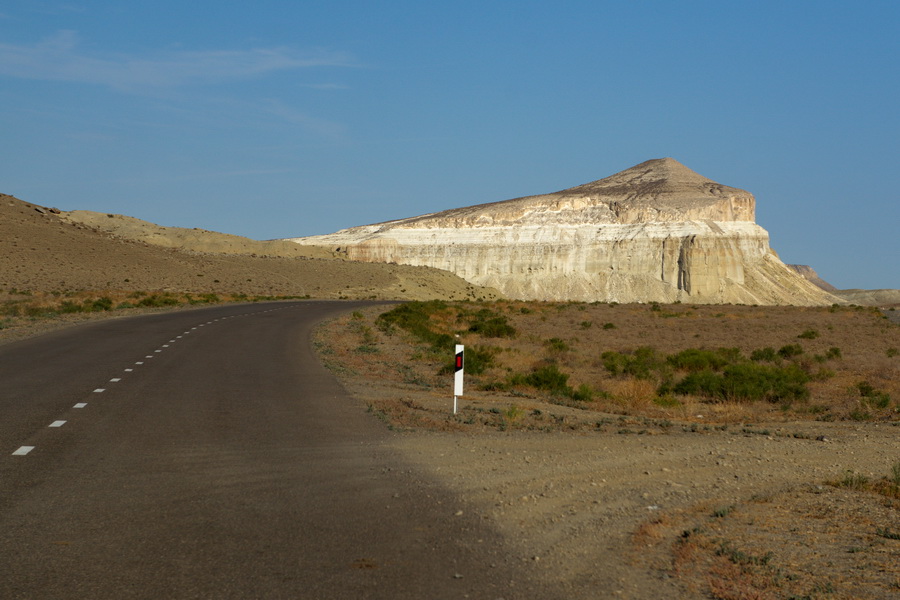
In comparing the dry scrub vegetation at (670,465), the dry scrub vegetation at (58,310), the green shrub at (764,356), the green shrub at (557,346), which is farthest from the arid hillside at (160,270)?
the dry scrub vegetation at (670,465)

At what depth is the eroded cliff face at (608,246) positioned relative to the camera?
132m

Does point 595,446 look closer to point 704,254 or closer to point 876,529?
point 876,529

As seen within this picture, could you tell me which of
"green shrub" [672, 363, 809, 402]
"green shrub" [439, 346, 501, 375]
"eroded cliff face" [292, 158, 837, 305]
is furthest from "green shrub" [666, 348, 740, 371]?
"eroded cliff face" [292, 158, 837, 305]

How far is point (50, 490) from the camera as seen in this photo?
25.6 feet

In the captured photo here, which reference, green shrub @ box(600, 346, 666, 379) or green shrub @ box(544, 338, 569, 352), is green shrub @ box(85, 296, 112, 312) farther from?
green shrub @ box(600, 346, 666, 379)

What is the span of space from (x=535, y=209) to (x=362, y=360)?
5262 inches

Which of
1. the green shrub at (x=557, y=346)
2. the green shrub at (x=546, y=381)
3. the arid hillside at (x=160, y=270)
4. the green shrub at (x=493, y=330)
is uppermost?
→ the arid hillside at (x=160, y=270)

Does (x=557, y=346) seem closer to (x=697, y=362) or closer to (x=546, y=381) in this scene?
(x=697, y=362)

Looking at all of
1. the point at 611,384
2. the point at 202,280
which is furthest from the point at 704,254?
the point at 611,384

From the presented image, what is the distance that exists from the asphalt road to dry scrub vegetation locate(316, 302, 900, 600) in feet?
1.78

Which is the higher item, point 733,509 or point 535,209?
point 535,209

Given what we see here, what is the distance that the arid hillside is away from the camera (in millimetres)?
74250

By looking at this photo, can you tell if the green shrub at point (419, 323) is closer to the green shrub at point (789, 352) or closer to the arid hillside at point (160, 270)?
the green shrub at point (789, 352)

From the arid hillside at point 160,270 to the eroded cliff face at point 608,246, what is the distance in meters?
31.4
